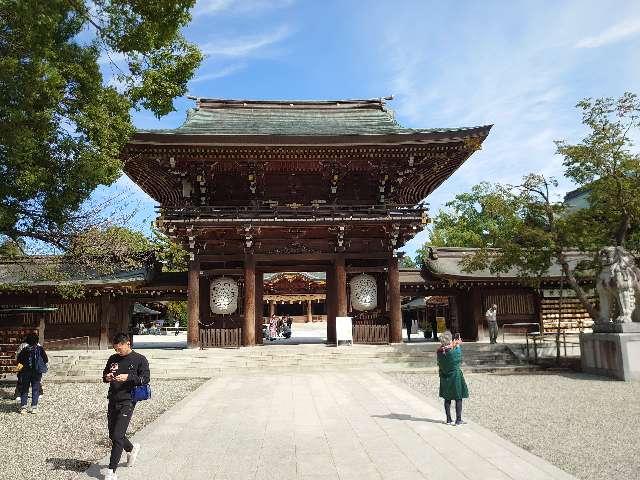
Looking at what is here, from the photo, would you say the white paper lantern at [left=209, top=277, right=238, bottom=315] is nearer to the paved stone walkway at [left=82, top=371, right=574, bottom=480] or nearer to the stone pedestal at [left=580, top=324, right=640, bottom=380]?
the paved stone walkway at [left=82, top=371, right=574, bottom=480]

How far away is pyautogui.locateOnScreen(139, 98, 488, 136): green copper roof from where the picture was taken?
21562mm

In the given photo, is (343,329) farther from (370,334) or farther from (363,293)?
(363,293)

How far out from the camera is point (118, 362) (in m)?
5.51

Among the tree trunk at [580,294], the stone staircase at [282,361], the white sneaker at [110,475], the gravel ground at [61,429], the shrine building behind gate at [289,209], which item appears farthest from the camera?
the shrine building behind gate at [289,209]

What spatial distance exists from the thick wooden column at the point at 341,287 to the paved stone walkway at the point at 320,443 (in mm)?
7524

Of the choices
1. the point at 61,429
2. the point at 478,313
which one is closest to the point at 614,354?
the point at 478,313

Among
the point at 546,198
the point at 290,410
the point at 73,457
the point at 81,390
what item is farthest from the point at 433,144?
the point at 73,457

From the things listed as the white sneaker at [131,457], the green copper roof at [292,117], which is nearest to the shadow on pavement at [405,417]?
the white sneaker at [131,457]

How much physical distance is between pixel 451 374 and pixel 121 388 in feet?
16.3

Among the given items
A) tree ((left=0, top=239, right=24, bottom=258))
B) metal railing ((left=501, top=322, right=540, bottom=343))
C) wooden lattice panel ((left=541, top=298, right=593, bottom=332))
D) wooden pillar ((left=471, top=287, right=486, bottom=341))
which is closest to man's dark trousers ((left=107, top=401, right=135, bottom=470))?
tree ((left=0, top=239, right=24, bottom=258))

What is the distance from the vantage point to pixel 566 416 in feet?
28.2

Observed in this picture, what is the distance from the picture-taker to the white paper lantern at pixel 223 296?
18812mm

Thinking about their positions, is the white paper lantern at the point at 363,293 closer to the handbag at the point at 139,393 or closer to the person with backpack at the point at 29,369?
the person with backpack at the point at 29,369

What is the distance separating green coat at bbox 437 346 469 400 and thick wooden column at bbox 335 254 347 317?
34.5 feet
